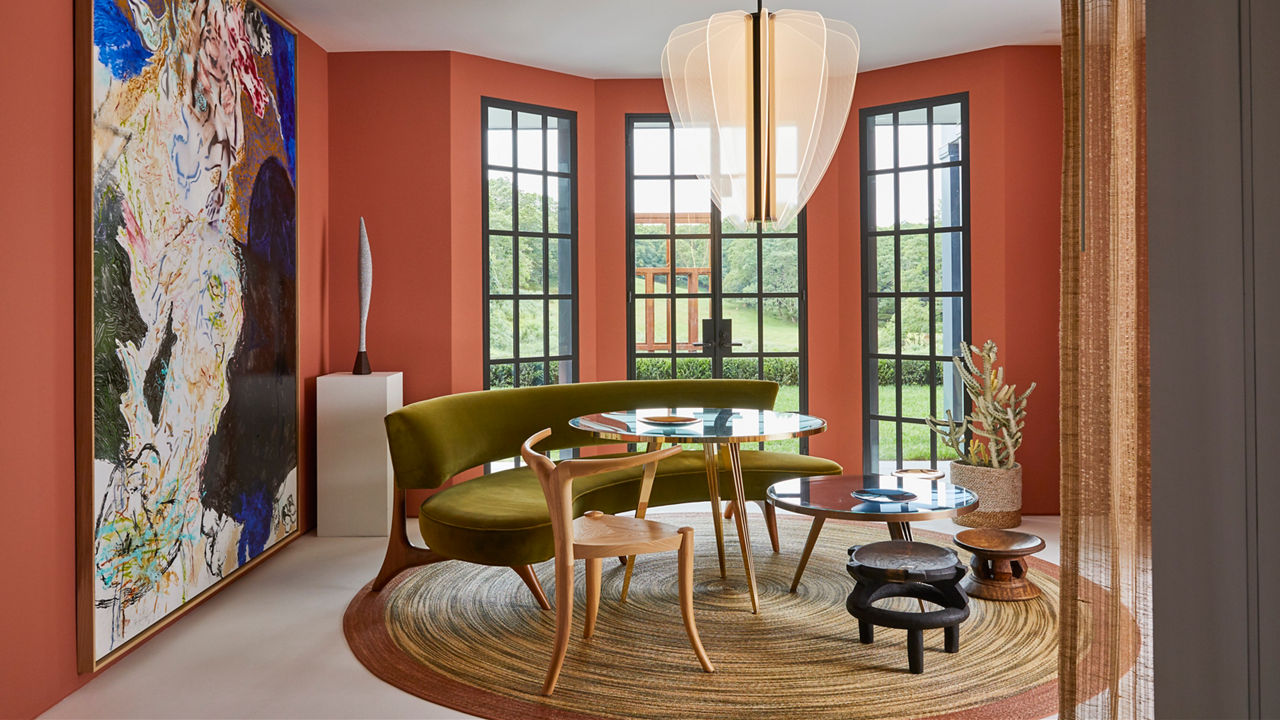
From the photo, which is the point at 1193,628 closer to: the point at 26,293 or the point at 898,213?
the point at 26,293

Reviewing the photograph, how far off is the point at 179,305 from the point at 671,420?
2.02 metres

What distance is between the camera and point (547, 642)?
10.4 feet

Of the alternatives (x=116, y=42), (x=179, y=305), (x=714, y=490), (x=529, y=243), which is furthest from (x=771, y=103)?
(x=529, y=243)

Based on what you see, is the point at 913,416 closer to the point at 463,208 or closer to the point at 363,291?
the point at 463,208

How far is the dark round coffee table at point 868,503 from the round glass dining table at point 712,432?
0.80 feet

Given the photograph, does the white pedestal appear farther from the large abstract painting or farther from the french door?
the french door

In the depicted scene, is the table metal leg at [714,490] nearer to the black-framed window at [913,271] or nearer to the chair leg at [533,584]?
the chair leg at [533,584]

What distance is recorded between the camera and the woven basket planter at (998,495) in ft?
15.9

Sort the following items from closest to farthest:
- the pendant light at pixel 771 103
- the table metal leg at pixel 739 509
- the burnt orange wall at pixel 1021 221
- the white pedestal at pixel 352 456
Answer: the pendant light at pixel 771 103 < the table metal leg at pixel 739 509 < the white pedestal at pixel 352 456 < the burnt orange wall at pixel 1021 221

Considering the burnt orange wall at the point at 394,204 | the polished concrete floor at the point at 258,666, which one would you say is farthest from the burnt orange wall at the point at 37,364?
the burnt orange wall at the point at 394,204

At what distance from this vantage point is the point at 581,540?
2.85 m

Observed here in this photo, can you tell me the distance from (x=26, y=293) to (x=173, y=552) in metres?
1.19

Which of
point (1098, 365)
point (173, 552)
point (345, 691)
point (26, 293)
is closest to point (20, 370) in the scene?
point (26, 293)

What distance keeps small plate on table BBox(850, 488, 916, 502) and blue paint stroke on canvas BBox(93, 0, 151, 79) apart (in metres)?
3.06
